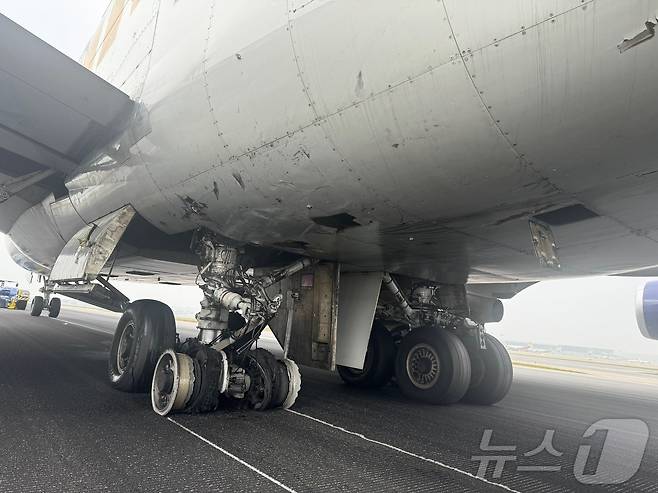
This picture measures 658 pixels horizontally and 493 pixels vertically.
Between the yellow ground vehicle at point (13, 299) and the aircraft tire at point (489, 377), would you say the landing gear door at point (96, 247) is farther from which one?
the yellow ground vehicle at point (13, 299)

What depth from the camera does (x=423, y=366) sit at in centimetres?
664

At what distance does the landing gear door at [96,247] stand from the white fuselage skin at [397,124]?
0.25 m

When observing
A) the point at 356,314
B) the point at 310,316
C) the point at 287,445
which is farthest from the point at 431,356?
the point at 287,445

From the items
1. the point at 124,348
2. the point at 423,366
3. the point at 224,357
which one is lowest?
the point at 124,348

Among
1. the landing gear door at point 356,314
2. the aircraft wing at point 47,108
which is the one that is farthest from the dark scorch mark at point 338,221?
the landing gear door at point 356,314

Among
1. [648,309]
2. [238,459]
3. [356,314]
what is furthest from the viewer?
[648,309]

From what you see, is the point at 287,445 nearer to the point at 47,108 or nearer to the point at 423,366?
the point at 423,366

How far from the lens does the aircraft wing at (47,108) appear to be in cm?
379

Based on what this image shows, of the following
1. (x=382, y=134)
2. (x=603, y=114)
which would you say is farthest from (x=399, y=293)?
(x=603, y=114)

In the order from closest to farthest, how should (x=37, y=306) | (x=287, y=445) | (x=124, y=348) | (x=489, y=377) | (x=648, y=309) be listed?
(x=287, y=445) → (x=124, y=348) → (x=489, y=377) → (x=648, y=309) → (x=37, y=306)

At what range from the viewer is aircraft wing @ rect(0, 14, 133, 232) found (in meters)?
3.79

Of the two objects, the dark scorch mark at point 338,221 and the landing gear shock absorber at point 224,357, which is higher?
the dark scorch mark at point 338,221

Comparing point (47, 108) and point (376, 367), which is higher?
point (47, 108)

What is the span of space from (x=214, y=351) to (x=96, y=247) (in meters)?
1.91
